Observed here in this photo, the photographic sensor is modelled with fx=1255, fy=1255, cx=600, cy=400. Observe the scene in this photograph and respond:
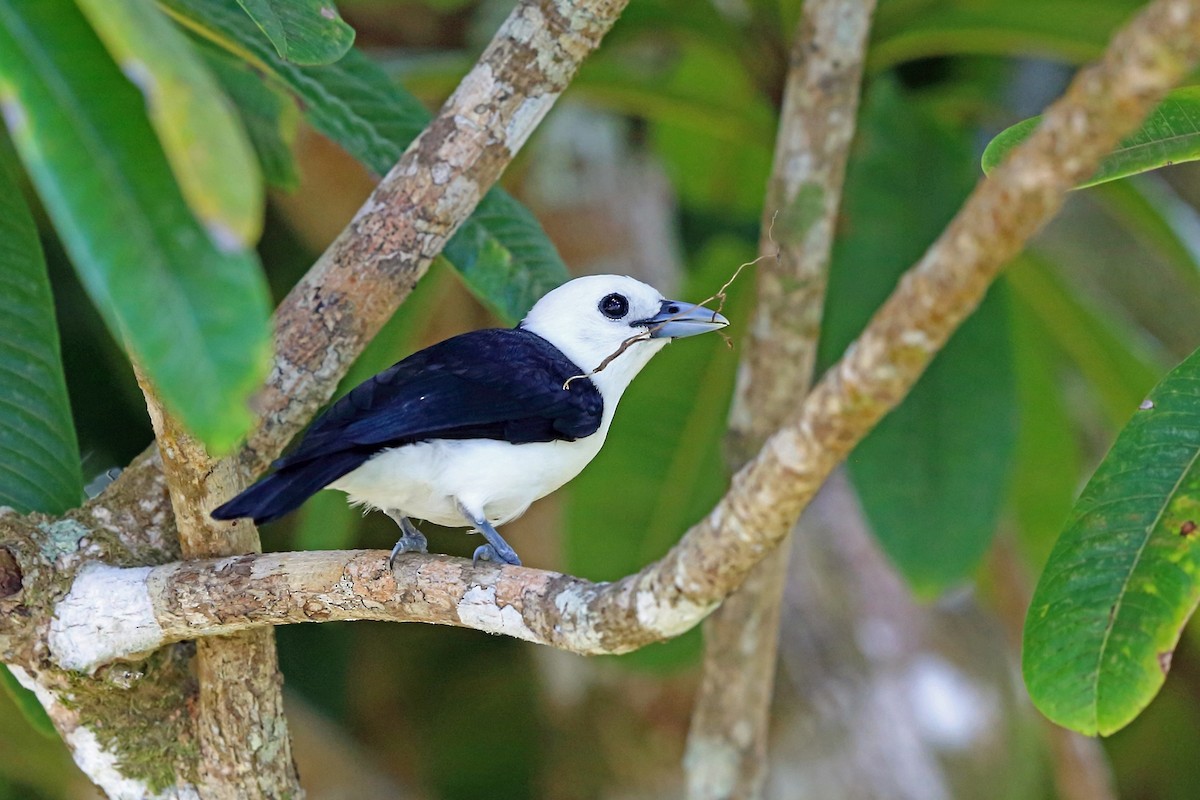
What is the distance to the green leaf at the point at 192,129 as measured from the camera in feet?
3.88

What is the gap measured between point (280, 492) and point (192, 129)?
2.64 ft

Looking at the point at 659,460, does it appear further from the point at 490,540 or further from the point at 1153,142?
the point at 1153,142

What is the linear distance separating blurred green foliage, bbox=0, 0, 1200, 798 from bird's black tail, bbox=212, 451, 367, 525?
0.30 metres

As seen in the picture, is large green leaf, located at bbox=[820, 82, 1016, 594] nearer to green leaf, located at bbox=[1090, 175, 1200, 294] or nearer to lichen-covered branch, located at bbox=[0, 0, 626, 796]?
green leaf, located at bbox=[1090, 175, 1200, 294]

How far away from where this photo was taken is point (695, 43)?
3.54 meters

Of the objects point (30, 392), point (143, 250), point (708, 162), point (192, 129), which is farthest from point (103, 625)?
point (708, 162)

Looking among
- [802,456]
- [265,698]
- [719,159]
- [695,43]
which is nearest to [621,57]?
[719,159]

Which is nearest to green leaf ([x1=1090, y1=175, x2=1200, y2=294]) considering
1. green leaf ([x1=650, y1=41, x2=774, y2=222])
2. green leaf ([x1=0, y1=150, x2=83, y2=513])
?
green leaf ([x1=650, y1=41, x2=774, y2=222])

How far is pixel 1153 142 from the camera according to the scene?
1.86 metres

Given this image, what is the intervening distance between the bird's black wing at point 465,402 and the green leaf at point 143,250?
2.54ft

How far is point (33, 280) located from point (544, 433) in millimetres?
982

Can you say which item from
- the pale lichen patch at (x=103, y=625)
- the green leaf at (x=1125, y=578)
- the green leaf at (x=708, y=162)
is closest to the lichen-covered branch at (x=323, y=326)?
the pale lichen patch at (x=103, y=625)

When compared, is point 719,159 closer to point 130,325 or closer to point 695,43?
point 695,43

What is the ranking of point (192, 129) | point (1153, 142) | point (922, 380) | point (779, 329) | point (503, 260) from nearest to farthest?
1. point (192, 129)
2. point (1153, 142)
3. point (503, 260)
4. point (779, 329)
5. point (922, 380)
